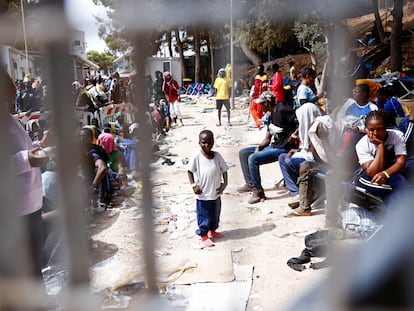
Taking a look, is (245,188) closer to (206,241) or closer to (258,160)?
(258,160)

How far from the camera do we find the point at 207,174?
362 cm

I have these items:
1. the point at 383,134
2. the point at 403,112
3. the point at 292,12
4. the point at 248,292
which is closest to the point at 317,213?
the point at 383,134

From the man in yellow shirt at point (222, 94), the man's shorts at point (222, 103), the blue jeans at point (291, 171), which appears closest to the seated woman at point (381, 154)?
the blue jeans at point (291, 171)

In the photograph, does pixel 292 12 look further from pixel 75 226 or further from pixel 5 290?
pixel 5 290

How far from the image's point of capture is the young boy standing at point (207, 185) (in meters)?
3.54

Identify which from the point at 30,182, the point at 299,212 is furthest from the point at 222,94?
the point at 30,182

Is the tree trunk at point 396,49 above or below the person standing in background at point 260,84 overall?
above

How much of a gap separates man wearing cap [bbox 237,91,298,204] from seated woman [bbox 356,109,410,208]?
4.59ft

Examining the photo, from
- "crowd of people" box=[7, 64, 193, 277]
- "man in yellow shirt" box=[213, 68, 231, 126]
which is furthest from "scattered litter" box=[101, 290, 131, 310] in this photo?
"man in yellow shirt" box=[213, 68, 231, 126]

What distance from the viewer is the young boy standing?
3543mm

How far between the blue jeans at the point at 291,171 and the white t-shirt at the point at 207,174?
0.82 meters

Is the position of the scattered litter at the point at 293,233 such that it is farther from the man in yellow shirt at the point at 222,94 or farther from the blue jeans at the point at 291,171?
the man in yellow shirt at the point at 222,94

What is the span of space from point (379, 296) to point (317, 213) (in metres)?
3.34

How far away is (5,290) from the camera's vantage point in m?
0.64
